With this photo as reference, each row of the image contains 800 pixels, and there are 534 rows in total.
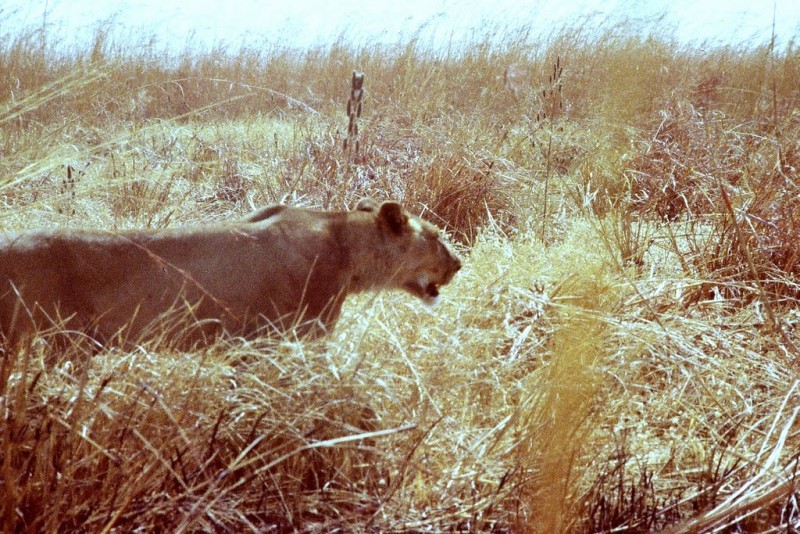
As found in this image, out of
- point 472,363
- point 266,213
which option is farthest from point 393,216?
point 472,363

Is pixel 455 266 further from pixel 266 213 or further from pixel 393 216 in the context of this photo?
pixel 266 213

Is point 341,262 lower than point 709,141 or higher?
lower

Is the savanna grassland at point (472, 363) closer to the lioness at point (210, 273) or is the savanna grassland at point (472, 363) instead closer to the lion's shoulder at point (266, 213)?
the lioness at point (210, 273)

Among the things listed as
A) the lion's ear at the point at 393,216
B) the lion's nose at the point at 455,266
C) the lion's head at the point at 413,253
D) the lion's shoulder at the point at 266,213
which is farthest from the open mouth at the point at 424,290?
the lion's shoulder at the point at 266,213

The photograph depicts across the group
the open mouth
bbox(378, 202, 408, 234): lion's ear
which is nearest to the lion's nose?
the open mouth

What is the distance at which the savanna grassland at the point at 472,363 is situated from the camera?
2.04 m

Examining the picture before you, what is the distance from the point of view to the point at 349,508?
7.18 ft

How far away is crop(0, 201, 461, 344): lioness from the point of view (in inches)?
121

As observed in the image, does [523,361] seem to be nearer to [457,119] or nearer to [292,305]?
[292,305]

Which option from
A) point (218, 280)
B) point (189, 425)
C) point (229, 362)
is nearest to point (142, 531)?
point (189, 425)

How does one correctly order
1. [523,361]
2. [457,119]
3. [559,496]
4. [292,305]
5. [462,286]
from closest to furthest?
[559,496], [523,361], [292,305], [462,286], [457,119]

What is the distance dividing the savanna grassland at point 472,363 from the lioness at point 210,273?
173 millimetres

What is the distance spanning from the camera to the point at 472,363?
282 centimetres

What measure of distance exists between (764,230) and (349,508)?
2.76m
